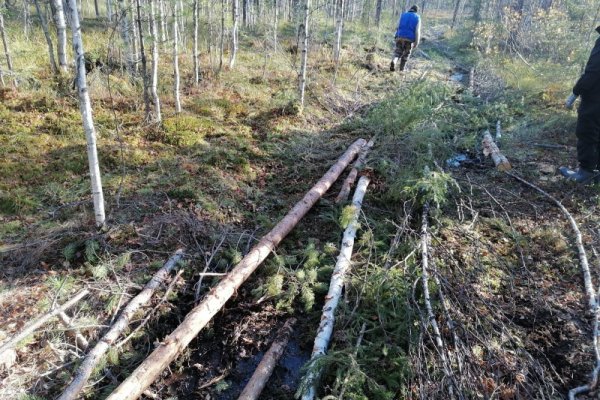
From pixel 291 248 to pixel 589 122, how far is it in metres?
5.44

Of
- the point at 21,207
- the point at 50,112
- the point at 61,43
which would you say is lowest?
the point at 21,207

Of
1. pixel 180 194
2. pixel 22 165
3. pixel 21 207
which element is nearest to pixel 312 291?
pixel 180 194

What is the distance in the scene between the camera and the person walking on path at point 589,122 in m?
6.28

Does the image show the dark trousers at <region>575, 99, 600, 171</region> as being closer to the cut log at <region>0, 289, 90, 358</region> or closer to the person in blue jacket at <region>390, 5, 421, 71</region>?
the cut log at <region>0, 289, 90, 358</region>

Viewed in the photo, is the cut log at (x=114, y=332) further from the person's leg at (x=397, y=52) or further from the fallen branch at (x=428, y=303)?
the person's leg at (x=397, y=52)

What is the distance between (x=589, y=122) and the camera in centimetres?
638

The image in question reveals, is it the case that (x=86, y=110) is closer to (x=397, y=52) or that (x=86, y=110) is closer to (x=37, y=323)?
(x=37, y=323)

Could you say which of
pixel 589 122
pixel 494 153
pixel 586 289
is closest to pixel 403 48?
pixel 494 153

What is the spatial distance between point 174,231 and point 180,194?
957 mm

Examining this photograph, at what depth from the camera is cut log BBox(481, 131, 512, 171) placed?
7.11 meters

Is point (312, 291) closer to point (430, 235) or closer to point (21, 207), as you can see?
point (430, 235)

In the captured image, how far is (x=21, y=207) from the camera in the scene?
18.0 ft

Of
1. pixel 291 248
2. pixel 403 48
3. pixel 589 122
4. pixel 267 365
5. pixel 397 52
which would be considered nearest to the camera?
pixel 267 365

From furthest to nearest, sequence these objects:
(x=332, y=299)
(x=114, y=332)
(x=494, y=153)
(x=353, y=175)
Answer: (x=494, y=153) < (x=353, y=175) < (x=332, y=299) < (x=114, y=332)
